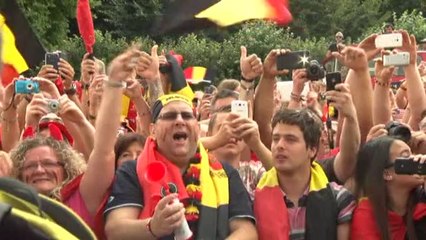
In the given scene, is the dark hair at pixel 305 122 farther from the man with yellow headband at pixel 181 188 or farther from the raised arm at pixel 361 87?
the raised arm at pixel 361 87

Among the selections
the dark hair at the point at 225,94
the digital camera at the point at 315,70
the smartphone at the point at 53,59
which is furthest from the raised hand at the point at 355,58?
the smartphone at the point at 53,59

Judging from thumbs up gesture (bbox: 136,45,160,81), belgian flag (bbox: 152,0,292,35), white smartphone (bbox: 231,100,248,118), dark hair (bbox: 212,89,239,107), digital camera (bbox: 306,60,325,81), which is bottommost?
white smartphone (bbox: 231,100,248,118)

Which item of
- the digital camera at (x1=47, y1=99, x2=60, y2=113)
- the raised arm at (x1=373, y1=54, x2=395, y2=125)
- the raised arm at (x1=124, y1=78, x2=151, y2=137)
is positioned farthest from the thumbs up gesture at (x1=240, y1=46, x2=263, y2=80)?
the digital camera at (x1=47, y1=99, x2=60, y2=113)

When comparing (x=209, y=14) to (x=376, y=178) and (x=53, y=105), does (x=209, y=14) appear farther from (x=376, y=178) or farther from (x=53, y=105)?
(x=376, y=178)

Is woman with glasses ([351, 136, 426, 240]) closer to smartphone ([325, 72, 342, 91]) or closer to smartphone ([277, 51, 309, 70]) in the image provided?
smartphone ([325, 72, 342, 91])

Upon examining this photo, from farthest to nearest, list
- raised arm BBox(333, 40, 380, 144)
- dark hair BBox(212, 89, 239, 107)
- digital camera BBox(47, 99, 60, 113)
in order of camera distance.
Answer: dark hair BBox(212, 89, 239, 107)
raised arm BBox(333, 40, 380, 144)
digital camera BBox(47, 99, 60, 113)

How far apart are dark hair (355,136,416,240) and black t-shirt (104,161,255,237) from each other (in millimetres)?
594

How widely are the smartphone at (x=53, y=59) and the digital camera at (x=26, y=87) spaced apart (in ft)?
3.52

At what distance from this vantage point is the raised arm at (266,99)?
5.30 m

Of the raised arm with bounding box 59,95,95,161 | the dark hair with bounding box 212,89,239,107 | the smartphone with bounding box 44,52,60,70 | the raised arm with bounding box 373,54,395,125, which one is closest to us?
the raised arm with bounding box 59,95,95,161

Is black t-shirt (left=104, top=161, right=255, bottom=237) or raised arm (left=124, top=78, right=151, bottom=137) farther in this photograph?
raised arm (left=124, top=78, right=151, bottom=137)

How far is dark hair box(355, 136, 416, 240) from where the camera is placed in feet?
13.6

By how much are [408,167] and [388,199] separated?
1.04ft

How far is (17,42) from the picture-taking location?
24.3 feet
